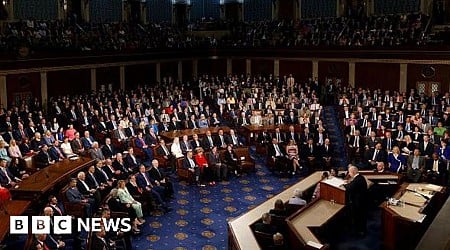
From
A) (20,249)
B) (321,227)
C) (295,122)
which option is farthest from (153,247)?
(295,122)

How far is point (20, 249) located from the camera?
9125 mm

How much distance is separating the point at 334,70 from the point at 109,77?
11.6m

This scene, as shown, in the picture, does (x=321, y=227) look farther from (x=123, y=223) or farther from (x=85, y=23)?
(x=85, y=23)

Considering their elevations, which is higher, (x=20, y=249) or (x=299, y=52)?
(x=299, y=52)

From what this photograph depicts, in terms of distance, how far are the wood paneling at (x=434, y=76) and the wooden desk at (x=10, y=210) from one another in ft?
59.8

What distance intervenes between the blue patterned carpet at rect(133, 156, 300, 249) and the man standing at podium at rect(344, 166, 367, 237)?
2.64 m

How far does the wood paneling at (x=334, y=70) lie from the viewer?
26.1m

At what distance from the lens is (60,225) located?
9500 millimetres

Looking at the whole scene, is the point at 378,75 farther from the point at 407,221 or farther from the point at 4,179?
the point at 4,179

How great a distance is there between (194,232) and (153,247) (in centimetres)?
110

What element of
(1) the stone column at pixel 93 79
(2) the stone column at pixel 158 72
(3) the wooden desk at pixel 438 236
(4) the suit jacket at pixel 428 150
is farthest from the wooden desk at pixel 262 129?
(3) the wooden desk at pixel 438 236

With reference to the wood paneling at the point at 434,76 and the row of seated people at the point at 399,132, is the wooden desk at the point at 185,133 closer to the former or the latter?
the row of seated people at the point at 399,132

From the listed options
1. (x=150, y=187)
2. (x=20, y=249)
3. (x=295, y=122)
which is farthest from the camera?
(x=295, y=122)

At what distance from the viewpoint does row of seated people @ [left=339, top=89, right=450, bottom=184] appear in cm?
1345
